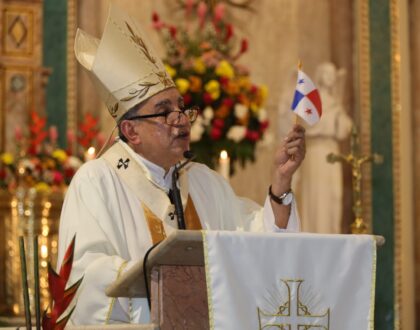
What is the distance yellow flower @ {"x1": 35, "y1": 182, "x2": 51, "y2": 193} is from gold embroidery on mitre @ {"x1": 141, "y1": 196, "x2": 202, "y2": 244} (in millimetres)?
2356

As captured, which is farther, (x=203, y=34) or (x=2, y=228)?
(x=203, y=34)

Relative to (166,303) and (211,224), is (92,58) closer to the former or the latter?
(211,224)

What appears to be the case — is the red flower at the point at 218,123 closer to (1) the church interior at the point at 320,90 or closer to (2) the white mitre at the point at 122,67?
(1) the church interior at the point at 320,90

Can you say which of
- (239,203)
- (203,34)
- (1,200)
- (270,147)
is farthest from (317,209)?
(239,203)

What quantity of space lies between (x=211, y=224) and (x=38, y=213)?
2.50 meters

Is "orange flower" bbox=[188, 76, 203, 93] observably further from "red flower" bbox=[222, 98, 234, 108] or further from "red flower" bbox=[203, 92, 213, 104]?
"red flower" bbox=[222, 98, 234, 108]

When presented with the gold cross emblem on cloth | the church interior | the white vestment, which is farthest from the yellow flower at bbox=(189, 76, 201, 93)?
the gold cross emblem on cloth

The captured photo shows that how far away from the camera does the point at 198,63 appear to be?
6855mm

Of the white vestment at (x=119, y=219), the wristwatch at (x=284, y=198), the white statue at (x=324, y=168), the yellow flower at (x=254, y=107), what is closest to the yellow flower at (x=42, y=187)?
the yellow flower at (x=254, y=107)

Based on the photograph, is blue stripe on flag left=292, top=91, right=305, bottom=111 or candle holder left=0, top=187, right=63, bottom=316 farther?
candle holder left=0, top=187, right=63, bottom=316

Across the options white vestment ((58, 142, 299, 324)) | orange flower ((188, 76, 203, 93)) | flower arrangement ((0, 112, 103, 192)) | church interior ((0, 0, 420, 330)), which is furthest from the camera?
church interior ((0, 0, 420, 330))

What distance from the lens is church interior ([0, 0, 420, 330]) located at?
25.4 feet

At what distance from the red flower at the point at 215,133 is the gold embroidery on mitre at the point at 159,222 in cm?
239

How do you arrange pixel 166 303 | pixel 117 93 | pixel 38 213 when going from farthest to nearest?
1. pixel 38 213
2. pixel 117 93
3. pixel 166 303
